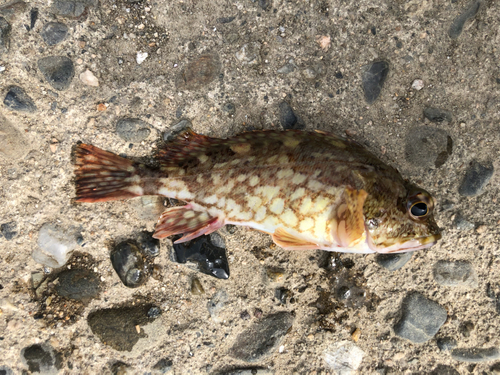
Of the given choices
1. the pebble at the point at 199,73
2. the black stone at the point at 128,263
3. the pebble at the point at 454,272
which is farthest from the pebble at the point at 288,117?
the pebble at the point at 454,272

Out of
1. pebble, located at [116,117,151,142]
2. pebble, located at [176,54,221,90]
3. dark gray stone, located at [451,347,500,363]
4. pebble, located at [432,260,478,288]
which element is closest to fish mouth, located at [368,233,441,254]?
pebble, located at [432,260,478,288]

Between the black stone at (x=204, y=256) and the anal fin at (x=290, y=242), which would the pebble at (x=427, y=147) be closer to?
the anal fin at (x=290, y=242)

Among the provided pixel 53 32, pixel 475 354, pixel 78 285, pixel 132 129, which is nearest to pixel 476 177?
pixel 475 354

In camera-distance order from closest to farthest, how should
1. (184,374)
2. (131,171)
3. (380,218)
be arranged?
(380,218), (131,171), (184,374)

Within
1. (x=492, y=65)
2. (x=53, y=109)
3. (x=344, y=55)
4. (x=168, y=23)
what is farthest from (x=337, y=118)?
(x=53, y=109)

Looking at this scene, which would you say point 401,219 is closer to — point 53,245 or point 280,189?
point 280,189

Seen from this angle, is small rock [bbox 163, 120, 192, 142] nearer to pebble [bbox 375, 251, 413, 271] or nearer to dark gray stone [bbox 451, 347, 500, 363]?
pebble [bbox 375, 251, 413, 271]

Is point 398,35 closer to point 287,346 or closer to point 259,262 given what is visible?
point 259,262
